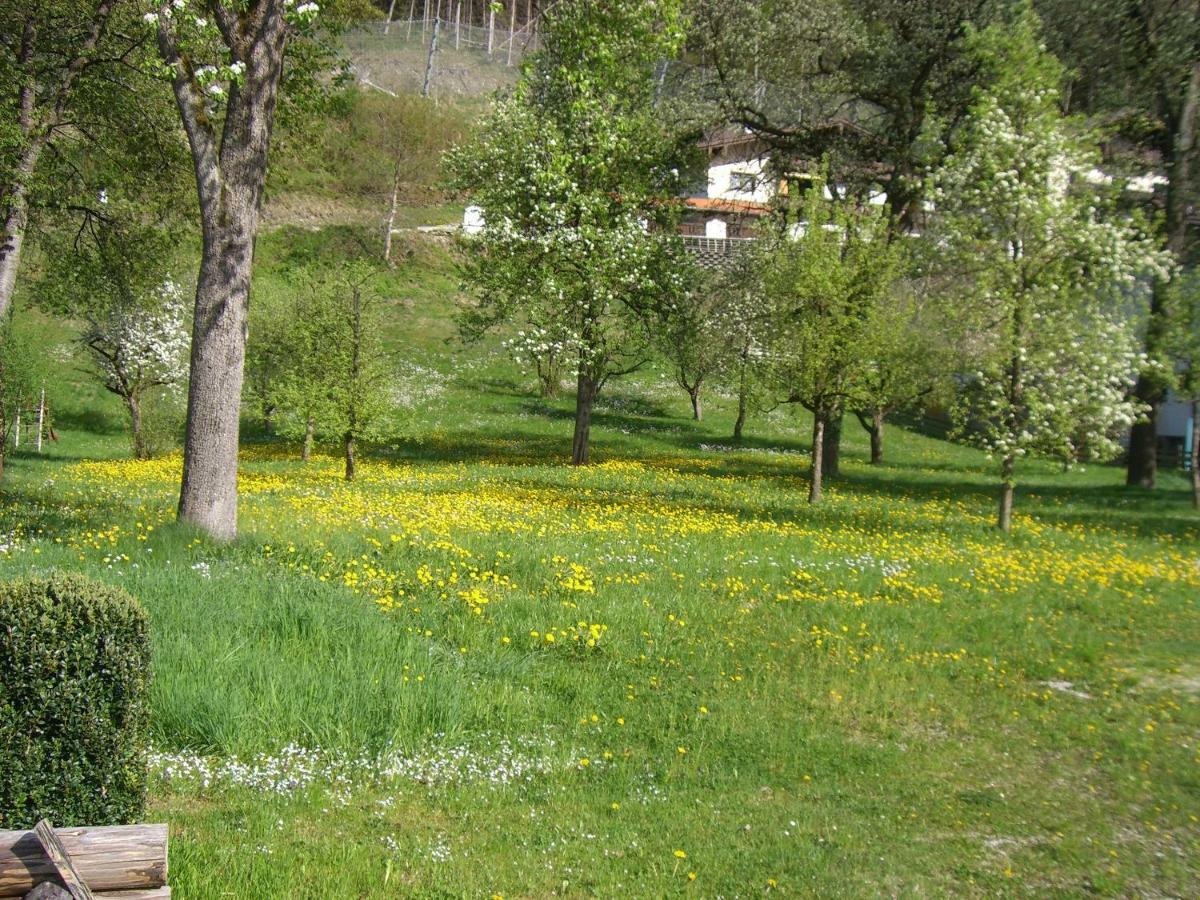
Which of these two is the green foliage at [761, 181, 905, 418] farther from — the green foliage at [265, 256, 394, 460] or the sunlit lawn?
the green foliage at [265, 256, 394, 460]

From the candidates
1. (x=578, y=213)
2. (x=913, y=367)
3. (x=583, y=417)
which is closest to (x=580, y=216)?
(x=578, y=213)

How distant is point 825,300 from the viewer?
19.5 metres

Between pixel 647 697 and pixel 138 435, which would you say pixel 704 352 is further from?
pixel 647 697

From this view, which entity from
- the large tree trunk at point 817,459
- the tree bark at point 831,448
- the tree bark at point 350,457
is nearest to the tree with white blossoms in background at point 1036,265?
the large tree trunk at point 817,459

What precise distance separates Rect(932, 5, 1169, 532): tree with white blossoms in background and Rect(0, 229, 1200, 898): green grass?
2.43m

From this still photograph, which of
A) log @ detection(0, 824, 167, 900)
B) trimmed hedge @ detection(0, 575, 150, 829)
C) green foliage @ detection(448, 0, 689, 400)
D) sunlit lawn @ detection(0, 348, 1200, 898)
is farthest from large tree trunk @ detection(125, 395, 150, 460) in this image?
log @ detection(0, 824, 167, 900)

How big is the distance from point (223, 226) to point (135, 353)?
2217cm

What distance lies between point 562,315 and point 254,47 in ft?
38.3

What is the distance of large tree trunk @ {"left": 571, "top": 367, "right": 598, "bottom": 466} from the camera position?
1001 inches

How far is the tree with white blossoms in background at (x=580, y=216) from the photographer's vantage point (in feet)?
71.0

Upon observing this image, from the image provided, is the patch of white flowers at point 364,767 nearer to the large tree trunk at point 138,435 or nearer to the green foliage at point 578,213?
the green foliage at point 578,213

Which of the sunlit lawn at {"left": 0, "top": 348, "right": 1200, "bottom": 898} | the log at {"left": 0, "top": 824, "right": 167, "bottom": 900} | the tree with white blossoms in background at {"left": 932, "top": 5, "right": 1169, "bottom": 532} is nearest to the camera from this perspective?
the log at {"left": 0, "top": 824, "right": 167, "bottom": 900}

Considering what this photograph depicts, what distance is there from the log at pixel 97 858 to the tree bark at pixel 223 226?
812 centimetres

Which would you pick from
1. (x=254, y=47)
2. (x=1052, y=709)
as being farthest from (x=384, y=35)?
(x=1052, y=709)
